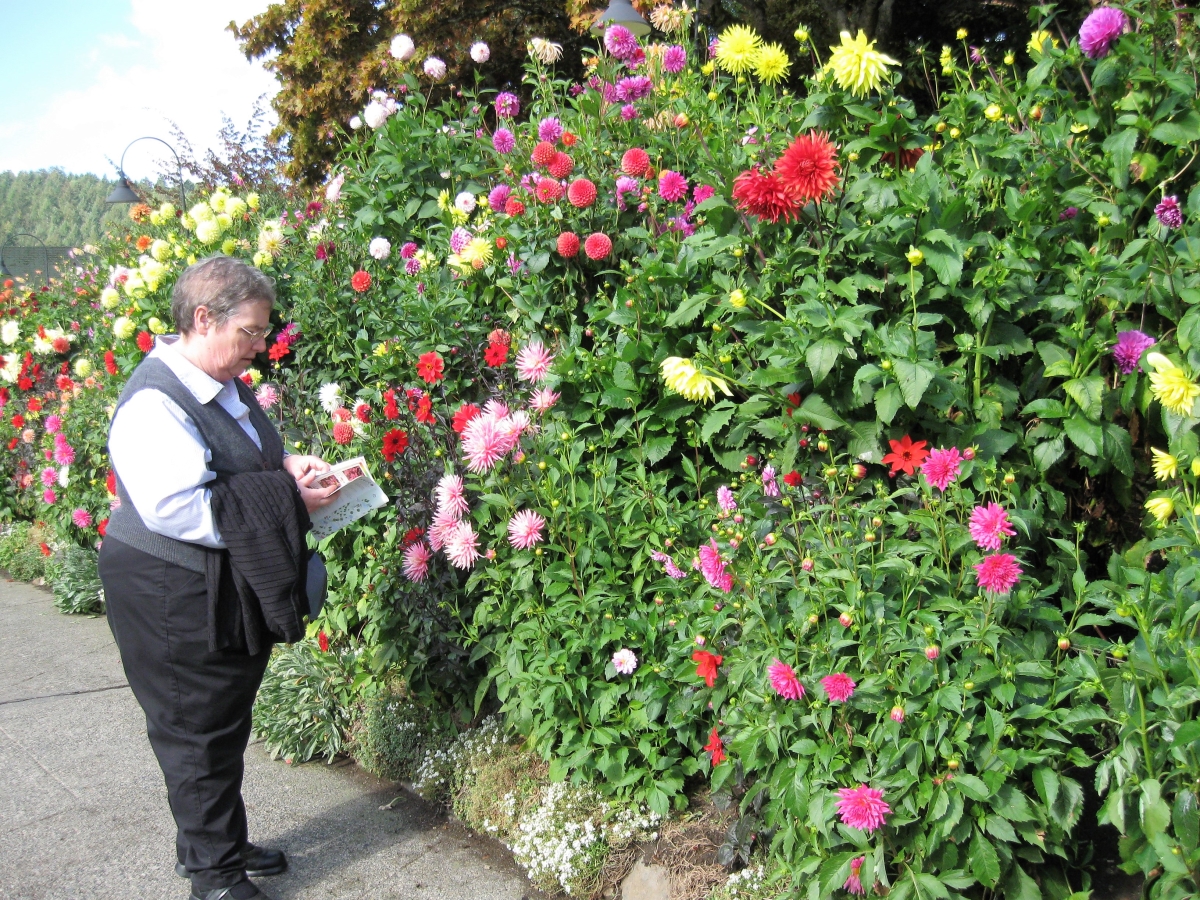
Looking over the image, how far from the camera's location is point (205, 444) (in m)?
2.37

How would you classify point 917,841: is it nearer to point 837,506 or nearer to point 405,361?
Answer: point 837,506

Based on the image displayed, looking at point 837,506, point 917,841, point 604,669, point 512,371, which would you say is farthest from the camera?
point 512,371

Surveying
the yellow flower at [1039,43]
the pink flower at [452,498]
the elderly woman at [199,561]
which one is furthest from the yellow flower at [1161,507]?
the elderly woman at [199,561]

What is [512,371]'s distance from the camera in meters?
3.19

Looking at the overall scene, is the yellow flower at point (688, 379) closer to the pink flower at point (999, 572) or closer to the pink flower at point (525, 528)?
the pink flower at point (525, 528)

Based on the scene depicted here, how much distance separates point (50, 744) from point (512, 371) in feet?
7.93

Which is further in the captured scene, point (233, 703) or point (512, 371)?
point (512, 371)

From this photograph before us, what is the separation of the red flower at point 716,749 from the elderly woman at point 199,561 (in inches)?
43.4

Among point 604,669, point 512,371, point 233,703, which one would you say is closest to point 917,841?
point 604,669

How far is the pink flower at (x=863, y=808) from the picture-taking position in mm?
1787

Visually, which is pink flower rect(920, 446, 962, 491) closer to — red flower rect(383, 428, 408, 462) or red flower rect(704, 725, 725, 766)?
red flower rect(704, 725, 725, 766)

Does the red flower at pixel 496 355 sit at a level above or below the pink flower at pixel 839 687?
above

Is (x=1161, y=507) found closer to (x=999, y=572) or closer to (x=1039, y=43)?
(x=999, y=572)

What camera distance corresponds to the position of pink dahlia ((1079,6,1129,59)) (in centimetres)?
219
